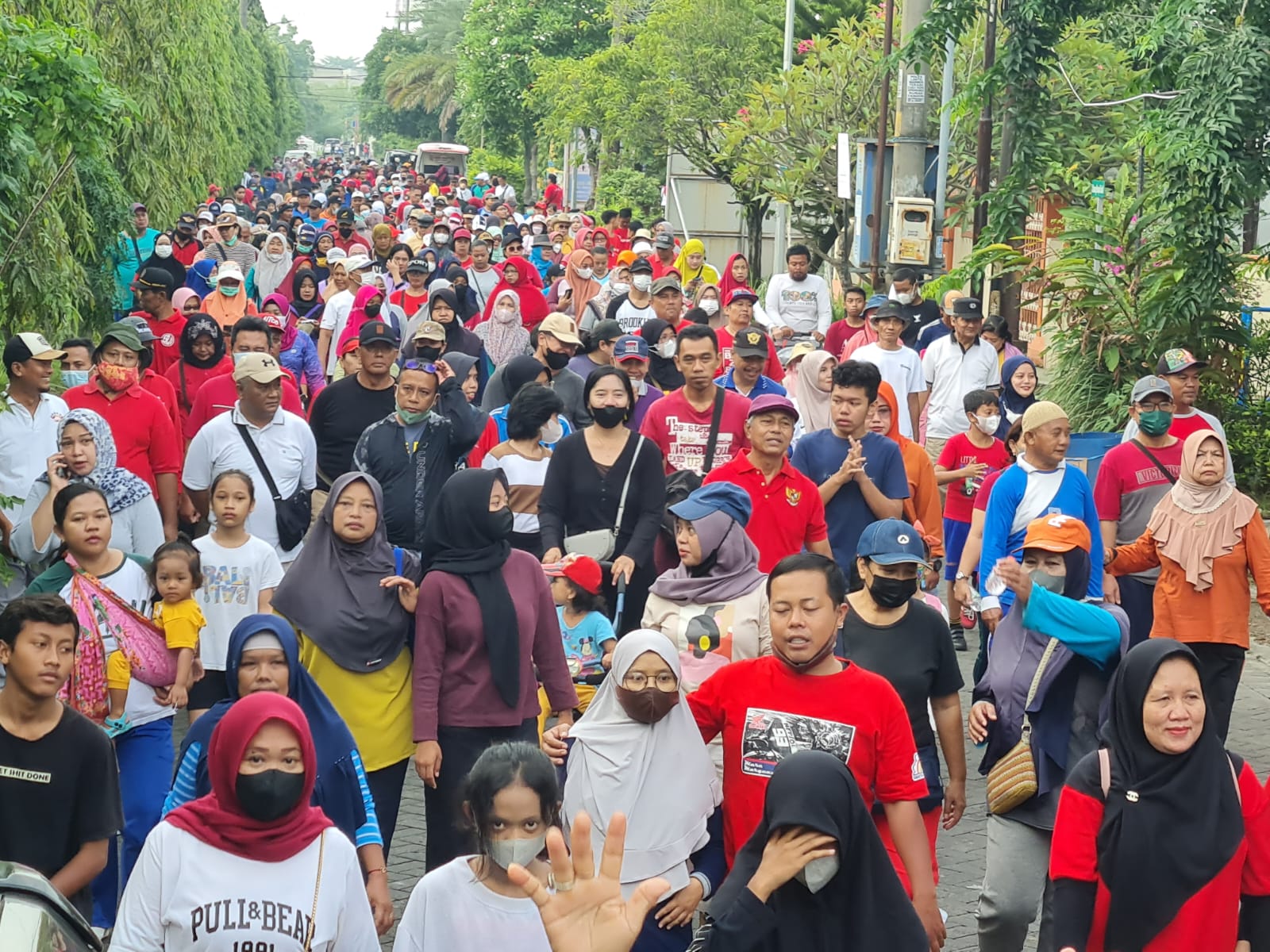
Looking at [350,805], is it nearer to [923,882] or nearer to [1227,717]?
[923,882]

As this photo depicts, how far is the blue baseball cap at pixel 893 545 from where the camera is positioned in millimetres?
5906

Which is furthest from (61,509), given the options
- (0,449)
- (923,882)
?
(923,882)

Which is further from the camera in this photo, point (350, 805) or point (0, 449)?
point (0, 449)

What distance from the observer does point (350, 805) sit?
532 centimetres

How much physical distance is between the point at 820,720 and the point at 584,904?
147 cm

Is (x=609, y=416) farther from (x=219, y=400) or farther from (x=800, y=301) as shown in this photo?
(x=800, y=301)

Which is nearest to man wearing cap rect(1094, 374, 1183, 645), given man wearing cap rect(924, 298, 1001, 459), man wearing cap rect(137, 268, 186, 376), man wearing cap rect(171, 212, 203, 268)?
man wearing cap rect(924, 298, 1001, 459)

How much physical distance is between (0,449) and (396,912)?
10.3 feet

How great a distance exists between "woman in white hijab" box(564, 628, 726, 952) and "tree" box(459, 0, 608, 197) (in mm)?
45490

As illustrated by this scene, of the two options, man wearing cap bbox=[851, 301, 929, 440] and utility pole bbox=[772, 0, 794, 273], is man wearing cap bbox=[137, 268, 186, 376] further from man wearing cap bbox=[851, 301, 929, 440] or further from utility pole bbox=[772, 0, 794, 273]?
utility pole bbox=[772, 0, 794, 273]

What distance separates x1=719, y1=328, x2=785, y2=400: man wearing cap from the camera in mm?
9617

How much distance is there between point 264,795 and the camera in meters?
4.19

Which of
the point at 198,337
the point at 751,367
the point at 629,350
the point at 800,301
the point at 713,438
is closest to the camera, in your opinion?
the point at 713,438

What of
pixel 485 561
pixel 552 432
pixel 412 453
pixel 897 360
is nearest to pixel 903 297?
pixel 897 360
